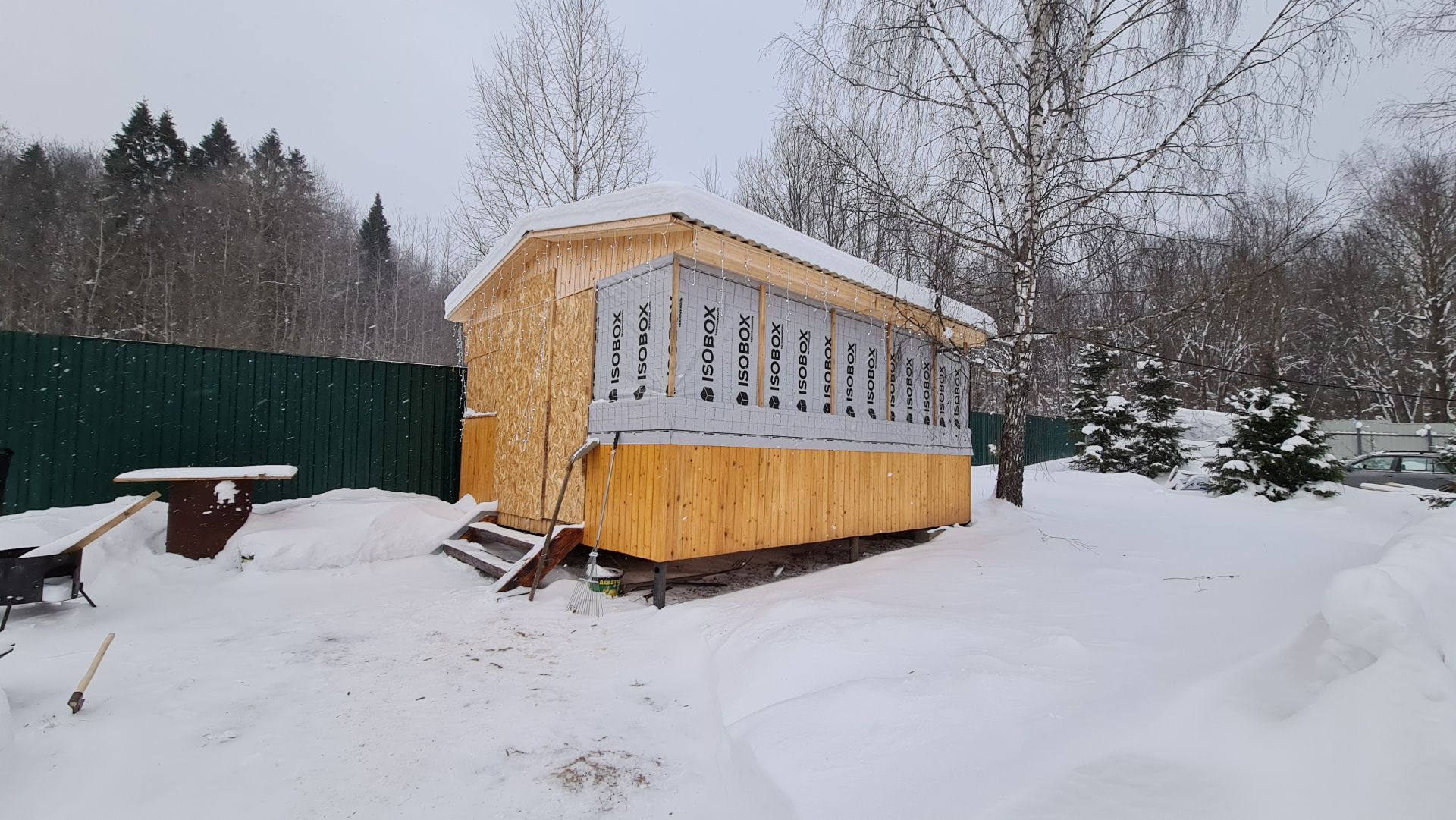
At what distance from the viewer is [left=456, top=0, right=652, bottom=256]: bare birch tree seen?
1331 centimetres

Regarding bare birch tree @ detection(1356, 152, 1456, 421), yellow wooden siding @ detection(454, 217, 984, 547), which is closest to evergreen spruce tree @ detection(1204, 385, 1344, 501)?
bare birch tree @ detection(1356, 152, 1456, 421)

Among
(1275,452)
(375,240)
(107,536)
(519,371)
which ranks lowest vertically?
(107,536)

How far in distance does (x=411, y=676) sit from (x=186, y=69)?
29.2 meters

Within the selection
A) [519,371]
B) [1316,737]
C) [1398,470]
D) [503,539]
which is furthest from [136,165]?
[1398,470]

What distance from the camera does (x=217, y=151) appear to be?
73.9ft

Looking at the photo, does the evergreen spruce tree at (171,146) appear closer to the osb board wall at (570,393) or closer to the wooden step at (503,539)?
the wooden step at (503,539)

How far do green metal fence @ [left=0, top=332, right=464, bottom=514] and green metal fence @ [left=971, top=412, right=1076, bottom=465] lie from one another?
17.1m

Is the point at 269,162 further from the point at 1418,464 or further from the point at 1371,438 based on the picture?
the point at 1371,438

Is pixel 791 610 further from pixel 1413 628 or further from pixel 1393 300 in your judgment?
pixel 1393 300

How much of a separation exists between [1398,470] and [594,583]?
57.4 feet

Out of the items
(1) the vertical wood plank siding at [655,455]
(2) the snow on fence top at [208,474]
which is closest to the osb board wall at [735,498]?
(1) the vertical wood plank siding at [655,455]

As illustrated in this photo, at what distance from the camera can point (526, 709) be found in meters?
2.97

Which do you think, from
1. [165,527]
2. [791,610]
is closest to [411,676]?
[791,610]

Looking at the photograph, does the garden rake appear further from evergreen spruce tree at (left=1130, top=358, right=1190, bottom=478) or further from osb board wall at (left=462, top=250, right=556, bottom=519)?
evergreen spruce tree at (left=1130, top=358, right=1190, bottom=478)
